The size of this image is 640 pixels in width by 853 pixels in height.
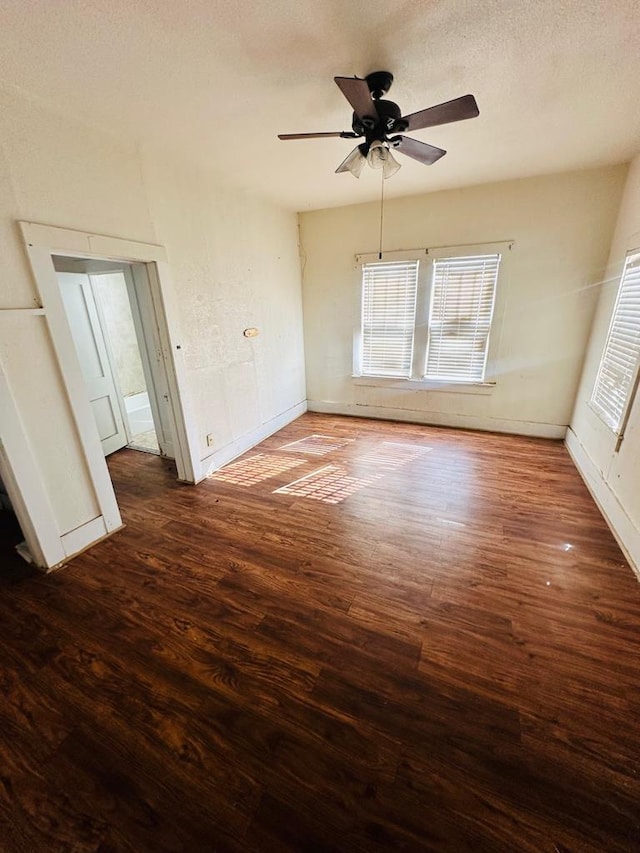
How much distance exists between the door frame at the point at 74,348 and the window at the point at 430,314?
2.63m

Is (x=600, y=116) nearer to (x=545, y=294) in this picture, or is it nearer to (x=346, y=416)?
(x=545, y=294)

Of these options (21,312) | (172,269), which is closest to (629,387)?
(172,269)

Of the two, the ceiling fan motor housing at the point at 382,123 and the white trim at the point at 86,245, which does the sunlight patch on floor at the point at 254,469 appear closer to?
the white trim at the point at 86,245

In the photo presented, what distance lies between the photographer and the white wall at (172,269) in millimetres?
1933

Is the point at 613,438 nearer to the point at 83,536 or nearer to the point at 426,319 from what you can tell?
the point at 426,319

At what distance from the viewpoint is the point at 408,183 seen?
11.5 feet

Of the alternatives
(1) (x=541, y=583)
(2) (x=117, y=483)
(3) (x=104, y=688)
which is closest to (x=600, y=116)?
(1) (x=541, y=583)

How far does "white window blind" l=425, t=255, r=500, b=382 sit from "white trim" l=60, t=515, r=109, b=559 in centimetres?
396

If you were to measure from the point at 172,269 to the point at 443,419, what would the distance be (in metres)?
3.62

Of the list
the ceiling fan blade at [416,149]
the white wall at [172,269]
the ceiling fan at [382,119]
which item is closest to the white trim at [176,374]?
the white wall at [172,269]

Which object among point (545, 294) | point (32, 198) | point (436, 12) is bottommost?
point (545, 294)

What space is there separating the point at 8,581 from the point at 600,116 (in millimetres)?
4992

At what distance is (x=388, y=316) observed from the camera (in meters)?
4.49

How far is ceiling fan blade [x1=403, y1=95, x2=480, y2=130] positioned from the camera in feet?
5.34
